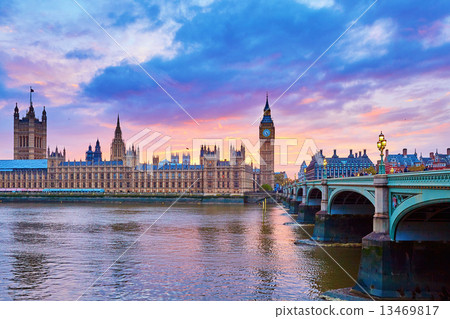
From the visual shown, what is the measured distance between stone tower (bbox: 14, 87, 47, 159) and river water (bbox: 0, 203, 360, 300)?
159652 millimetres

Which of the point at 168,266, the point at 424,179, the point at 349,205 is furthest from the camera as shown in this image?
the point at 349,205

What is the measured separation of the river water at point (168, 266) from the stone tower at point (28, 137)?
159652mm

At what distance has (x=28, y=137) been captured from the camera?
193 metres

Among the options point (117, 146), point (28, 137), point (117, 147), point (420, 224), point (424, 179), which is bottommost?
point (420, 224)

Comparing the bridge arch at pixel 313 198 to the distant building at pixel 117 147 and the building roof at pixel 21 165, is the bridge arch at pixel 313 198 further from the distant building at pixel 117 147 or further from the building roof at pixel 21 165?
the distant building at pixel 117 147

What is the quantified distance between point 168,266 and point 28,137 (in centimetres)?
18395

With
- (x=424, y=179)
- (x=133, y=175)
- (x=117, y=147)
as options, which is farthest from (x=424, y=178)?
(x=117, y=147)

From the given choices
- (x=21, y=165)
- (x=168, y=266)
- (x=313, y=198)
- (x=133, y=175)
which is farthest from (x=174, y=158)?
(x=168, y=266)

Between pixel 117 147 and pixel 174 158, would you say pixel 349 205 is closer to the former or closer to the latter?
pixel 174 158

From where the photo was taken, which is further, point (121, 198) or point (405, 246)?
point (121, 198)

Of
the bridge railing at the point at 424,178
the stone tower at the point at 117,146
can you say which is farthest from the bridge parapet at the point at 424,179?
the stone tower at the point at 117,146

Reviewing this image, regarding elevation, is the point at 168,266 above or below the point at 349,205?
below

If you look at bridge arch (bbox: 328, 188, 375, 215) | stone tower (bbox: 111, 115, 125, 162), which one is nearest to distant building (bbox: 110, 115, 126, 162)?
stone tower (bbox: 111, 115, 125, 162)

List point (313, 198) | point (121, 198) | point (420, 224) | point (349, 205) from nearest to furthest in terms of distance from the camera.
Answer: point (420, 224), point (349, 205), point (313, 198), point (121, 198)
